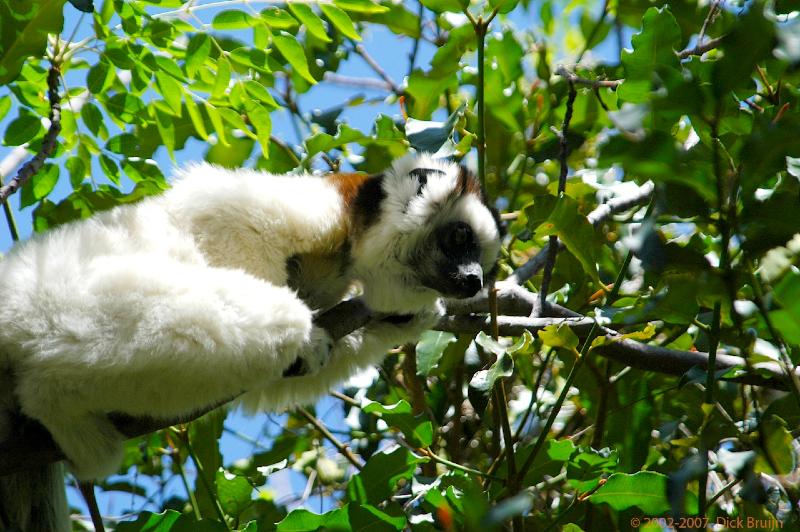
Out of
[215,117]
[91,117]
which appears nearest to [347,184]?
[215,117]

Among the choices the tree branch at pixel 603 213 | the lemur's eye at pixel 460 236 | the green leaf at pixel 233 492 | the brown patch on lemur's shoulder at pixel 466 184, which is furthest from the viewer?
the brown patch on lemur's shoulder at pixel 466 184

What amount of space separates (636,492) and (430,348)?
3.18ft

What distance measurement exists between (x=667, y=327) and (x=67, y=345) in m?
2.24

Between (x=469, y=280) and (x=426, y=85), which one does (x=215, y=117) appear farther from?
(x=469, y=280)

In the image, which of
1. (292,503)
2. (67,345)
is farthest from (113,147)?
(292,503)

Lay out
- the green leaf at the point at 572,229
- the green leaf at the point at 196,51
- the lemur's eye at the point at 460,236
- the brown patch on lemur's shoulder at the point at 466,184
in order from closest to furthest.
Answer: the green leaf at the point at 572,229
the green leaf at the point at 196,51
the lemur's eye at the point at 460,236
the brown patch on lemur's shoulder at the point at 466,184

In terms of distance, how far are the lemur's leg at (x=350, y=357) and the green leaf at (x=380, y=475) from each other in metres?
0.56

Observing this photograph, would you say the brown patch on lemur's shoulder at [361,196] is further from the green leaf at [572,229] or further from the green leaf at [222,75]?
the green leaf at [572,229]

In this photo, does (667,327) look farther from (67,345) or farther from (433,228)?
(67,345)

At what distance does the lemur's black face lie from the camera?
3.06 m

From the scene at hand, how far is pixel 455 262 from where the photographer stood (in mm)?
3160

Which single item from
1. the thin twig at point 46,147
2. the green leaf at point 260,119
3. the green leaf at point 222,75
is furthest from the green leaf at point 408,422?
the thin twig at point 46,147

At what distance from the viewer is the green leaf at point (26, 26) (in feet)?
8.77

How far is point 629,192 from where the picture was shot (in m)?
2.88
